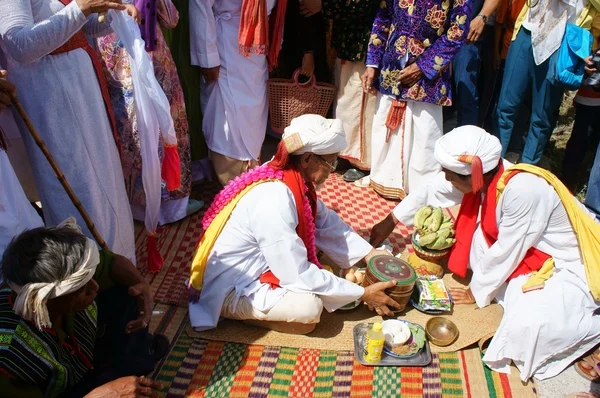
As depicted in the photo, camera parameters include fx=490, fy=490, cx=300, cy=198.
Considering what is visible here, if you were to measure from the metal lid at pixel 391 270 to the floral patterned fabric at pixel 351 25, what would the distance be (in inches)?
80.3

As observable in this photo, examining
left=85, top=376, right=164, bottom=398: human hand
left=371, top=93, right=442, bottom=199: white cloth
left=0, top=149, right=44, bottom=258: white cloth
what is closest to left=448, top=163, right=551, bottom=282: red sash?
left=371, top=93, right=442, bottom=199: white cloth

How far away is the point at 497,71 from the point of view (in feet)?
17.3

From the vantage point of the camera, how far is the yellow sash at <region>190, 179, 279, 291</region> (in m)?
2.77

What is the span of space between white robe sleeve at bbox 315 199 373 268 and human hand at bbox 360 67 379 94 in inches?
57.2

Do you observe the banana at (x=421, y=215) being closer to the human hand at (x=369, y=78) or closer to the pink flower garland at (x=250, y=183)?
the pink flower garland at (x=250, y=183)

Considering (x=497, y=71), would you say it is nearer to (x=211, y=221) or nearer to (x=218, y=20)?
(x=218, y=20)

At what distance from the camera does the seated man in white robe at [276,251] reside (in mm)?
2609

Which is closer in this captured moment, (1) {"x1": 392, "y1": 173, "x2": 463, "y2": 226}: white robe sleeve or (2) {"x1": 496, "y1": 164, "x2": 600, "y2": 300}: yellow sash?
(2) {"x1": 496, "y1": 164, "x2": 600, "y2": 300}: yellow sash

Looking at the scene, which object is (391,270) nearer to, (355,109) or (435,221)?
(435,221)

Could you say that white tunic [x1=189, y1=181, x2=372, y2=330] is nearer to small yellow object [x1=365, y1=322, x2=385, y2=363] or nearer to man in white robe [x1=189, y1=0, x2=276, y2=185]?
small yellow object [x1=365, y1=322, x2=385, y2=363]

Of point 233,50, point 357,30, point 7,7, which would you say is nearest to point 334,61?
point 357,30

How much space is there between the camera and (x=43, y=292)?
1785 mm

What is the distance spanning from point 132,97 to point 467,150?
2.20 metres

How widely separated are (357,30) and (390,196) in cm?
150
